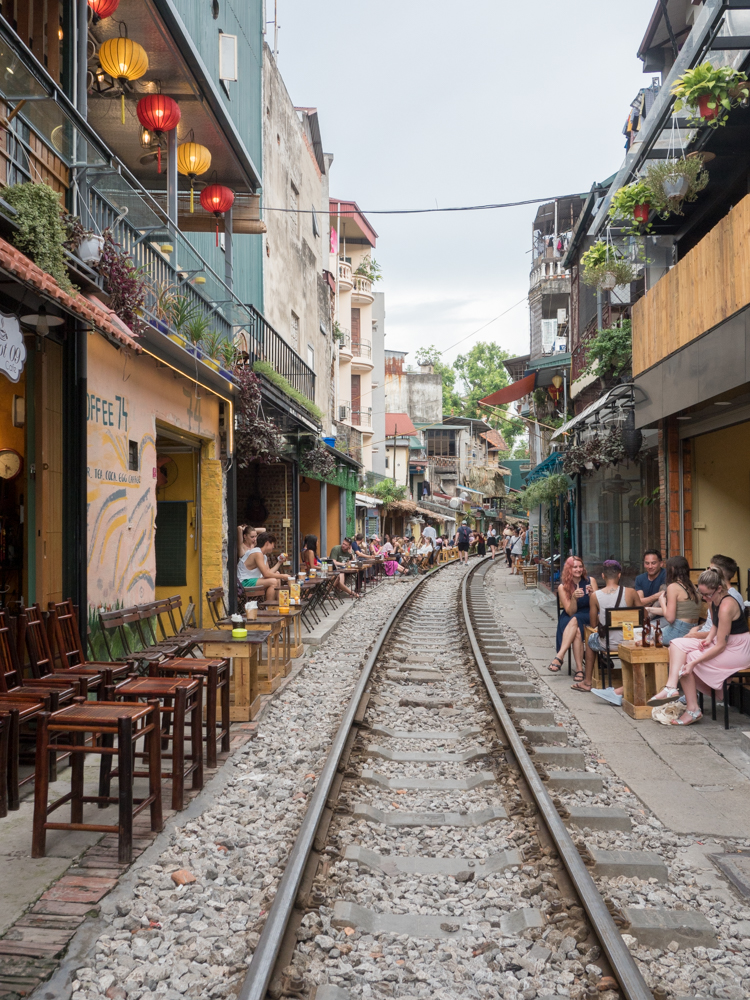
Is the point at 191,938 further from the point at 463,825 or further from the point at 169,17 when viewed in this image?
the point at 169,17

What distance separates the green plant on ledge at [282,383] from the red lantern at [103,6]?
260 inches

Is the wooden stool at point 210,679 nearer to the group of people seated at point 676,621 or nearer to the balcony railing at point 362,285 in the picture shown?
the group of people seated at point 676,621

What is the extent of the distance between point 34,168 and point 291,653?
6.80 metres

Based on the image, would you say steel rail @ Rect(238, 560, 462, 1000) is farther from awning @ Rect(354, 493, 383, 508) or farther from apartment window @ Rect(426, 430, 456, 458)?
apartment window @ Rect(426, 430, 456, 458)

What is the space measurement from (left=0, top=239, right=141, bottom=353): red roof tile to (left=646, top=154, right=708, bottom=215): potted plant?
6408mm

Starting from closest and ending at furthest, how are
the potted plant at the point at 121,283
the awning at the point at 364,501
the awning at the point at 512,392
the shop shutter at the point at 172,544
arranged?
the potted plant at the point at 121,283 → the shop shutter at the point at 172,544 → the awning at the point at 512,392 → the awning at the point at 364,501

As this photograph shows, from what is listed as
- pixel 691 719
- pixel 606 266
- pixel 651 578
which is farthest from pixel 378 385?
pixel 691 719

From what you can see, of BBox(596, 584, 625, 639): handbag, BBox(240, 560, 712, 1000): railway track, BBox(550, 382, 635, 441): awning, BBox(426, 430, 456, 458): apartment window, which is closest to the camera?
BBox(240, 560, 712, 1000): railway track

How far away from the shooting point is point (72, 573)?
712cm

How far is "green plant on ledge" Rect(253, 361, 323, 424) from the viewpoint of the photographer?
14.7m

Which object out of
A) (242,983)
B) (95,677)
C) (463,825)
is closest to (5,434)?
(95,677)

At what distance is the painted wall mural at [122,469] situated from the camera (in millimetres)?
7571

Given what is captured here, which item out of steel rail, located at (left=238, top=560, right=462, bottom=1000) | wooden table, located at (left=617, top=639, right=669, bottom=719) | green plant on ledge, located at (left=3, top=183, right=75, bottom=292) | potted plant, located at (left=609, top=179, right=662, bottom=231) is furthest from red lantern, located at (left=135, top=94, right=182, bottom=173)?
wooden table, located at (left=617, top=639, right=669, bottom=719)

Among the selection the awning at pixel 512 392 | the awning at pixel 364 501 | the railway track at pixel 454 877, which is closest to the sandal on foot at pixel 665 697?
the railway track at pixel 454 877
